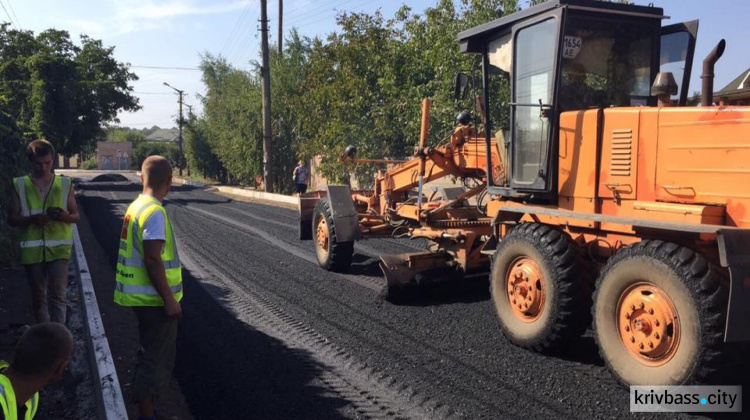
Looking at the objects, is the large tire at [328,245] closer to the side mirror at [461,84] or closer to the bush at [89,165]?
the side mirror at [461,84]

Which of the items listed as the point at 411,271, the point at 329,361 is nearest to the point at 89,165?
the point at 411,271

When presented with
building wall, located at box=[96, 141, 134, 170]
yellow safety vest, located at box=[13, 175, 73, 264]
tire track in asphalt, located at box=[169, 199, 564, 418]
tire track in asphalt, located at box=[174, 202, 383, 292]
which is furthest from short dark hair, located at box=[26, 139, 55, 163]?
building wall, located at box=[96, 141, 134, 170]

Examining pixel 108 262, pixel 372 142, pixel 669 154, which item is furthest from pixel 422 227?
pixel 372 142

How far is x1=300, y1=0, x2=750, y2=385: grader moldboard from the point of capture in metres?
4.04

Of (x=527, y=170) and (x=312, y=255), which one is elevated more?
(x=527, y=170)

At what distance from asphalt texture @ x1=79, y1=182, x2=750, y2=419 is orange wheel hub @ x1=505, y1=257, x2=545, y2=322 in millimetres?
338

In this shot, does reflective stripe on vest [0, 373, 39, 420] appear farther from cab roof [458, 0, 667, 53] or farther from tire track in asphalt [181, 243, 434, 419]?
cab roof [458, 0, 667, 53]

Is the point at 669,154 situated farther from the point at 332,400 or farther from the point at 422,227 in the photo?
the point at 422,227

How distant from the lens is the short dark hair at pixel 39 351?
237 cm

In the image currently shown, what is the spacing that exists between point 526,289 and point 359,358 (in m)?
1.57

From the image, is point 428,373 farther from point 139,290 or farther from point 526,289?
point 139,290

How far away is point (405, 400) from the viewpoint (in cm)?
439

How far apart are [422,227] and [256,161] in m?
25.2

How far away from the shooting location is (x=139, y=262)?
144 inches
